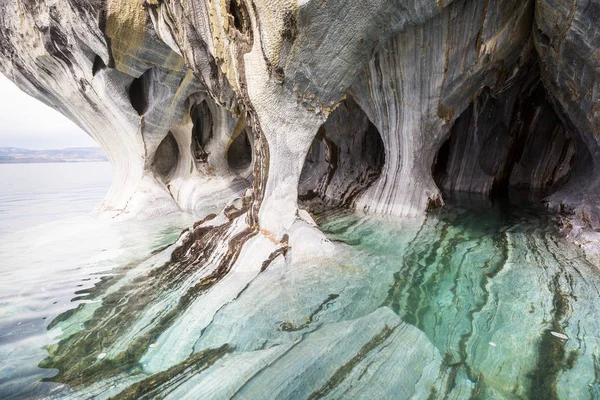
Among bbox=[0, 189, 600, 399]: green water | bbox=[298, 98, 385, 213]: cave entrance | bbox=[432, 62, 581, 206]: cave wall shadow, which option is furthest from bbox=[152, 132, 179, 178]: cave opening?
bbox=[432, 62, 581, 206]: cave wall shadow

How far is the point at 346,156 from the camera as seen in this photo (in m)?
7.27

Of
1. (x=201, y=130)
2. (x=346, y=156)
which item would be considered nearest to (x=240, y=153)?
(x=201, y=130)

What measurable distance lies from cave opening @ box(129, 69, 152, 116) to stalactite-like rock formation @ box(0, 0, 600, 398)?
0.10 ft

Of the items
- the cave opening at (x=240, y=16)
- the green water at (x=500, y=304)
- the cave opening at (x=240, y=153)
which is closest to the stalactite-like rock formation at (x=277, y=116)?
the cave opening at (x=240, y=16)

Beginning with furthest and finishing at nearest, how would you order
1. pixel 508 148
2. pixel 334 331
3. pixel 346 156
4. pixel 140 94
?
pixel 508 148 → pixel 346 156 → pixel 140 94 → pixel 334 331

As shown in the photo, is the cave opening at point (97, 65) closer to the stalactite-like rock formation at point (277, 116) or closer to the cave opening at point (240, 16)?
the stalactite-like rock formation at point (277, 116)

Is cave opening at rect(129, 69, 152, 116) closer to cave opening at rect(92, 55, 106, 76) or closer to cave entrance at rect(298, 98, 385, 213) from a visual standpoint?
cave opening at rect(92, 55, 106, 76)

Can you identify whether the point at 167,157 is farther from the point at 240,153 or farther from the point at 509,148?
the point at 509,148

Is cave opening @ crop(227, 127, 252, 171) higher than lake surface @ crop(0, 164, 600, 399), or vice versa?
cave opening @ crop(227, 127, 252, 171)

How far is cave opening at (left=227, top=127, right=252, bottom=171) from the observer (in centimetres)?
918

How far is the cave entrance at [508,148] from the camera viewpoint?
303 inches

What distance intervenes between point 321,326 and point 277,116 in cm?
224

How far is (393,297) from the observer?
7.99 ft

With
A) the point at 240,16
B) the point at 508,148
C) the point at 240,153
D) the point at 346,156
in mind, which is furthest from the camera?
the point at 240,153
